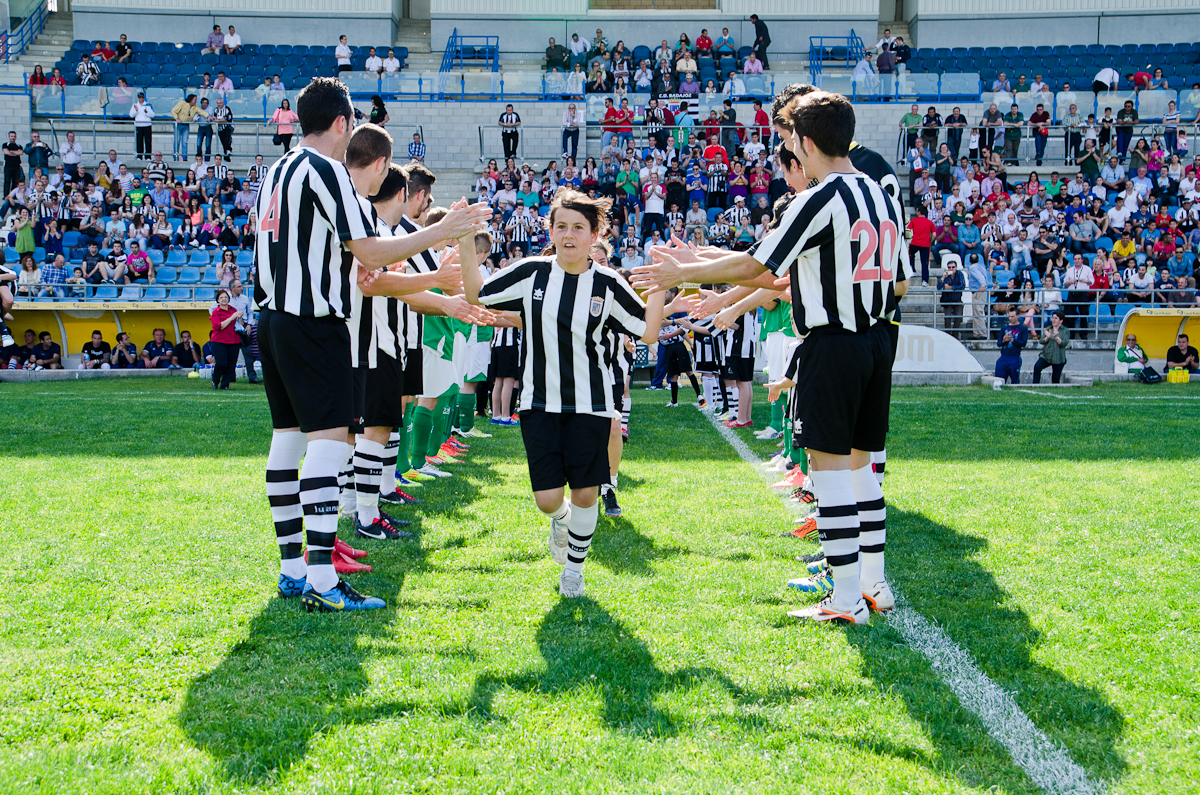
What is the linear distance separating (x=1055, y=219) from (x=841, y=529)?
2181 cm

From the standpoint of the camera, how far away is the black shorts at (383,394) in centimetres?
594

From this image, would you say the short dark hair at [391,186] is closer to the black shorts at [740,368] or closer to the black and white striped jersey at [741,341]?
the black and white striped jersey at [741,341]

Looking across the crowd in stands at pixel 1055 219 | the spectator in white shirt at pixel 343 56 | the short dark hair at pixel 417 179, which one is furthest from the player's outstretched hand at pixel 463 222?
the spectator in white shirt at pixel 343 56

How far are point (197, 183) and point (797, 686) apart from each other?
25.4 meters

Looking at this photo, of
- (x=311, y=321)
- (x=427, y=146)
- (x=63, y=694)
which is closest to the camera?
(x=63, y=694)

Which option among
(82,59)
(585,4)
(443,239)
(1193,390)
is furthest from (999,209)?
(82,59)

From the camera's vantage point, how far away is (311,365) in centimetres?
416

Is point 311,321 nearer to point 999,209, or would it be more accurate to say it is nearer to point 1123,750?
point 1123,750

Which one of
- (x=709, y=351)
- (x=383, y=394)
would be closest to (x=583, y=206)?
(x=383, y=394)

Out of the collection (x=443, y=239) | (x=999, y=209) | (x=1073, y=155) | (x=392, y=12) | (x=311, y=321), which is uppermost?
(x=392, y=12)

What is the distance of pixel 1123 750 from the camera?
280 centimetres

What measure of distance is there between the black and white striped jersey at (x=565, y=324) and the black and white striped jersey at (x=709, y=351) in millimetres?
7249

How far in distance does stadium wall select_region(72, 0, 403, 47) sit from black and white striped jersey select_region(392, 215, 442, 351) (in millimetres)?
28428

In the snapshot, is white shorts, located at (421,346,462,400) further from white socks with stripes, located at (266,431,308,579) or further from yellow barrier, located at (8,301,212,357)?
yellow barrier, located at (8,301,212,357)
